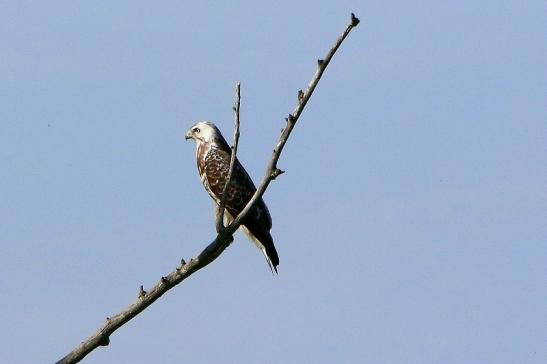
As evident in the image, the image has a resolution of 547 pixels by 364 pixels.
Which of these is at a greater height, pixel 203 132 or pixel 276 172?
pixel 203 132

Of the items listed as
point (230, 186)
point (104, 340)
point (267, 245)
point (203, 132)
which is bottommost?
point (104, 340)

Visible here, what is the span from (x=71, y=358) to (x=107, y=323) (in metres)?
0.38

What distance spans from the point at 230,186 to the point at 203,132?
8.32ft

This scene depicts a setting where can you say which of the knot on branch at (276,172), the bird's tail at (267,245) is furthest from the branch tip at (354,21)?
the bird's tail at (267,245)

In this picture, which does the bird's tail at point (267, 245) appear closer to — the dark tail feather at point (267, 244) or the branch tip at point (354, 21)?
the dark tail feather at point (267, 244)

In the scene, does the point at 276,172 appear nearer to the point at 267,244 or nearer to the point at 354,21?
the point at 354,21

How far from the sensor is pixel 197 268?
10.2 m

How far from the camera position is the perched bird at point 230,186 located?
640 inches

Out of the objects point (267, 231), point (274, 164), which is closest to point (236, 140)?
point (274, 164)

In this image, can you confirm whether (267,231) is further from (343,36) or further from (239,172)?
(343,36)

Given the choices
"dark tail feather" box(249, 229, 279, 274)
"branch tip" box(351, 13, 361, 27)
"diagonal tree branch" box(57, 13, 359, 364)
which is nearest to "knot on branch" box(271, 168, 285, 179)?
"diagonal tree branch" box(57, 13, 359, 364)

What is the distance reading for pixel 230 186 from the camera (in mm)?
16375

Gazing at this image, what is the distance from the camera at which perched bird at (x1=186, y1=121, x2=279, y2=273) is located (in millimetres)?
16266

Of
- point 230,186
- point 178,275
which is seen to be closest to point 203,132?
point 230,186
